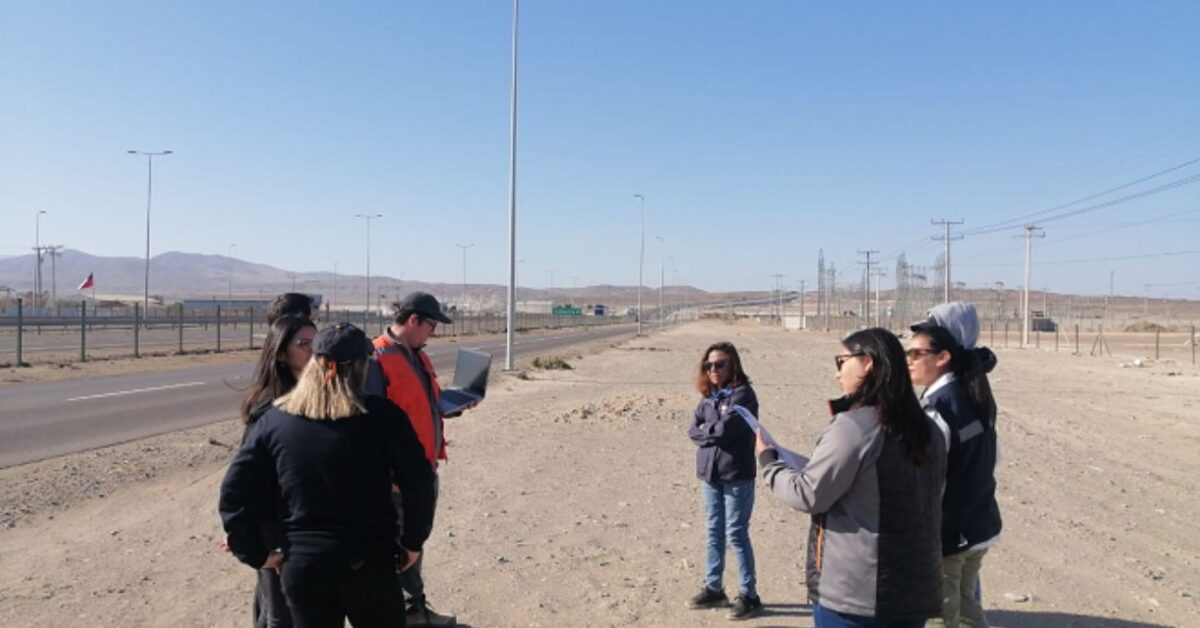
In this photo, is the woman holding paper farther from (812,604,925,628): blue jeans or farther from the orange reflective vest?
(812,604,925,628): blue jeans

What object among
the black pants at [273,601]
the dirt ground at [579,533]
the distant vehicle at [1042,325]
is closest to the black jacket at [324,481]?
the black pants at [273,601]

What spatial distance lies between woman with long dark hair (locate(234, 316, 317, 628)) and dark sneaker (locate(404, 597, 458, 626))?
1.15m

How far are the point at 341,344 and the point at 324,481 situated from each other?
A: 1.56ft

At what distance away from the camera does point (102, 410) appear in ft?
49.8

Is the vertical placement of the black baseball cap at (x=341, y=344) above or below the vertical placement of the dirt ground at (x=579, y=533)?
above

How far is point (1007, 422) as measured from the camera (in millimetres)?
15500

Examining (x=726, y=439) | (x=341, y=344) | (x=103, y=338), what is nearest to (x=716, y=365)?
(x=726, y=439)

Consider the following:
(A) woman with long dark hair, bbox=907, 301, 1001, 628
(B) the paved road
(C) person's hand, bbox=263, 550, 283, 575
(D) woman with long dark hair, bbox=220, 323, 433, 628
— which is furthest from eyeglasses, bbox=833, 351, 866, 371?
(B) the paved road

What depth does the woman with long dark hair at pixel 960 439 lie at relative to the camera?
145 inches

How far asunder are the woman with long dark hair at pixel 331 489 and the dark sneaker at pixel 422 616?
1.81 m

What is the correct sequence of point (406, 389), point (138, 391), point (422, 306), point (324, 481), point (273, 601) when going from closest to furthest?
point (324, 481), point (273, 601), point (406, 389), point (422, 306), point (138, 391)

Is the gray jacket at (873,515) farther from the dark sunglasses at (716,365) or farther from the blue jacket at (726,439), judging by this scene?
the dark sunglasses at (716,365)

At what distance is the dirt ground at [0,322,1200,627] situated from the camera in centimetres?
543

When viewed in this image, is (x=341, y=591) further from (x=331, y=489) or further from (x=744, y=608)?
(x=744, y=608)
